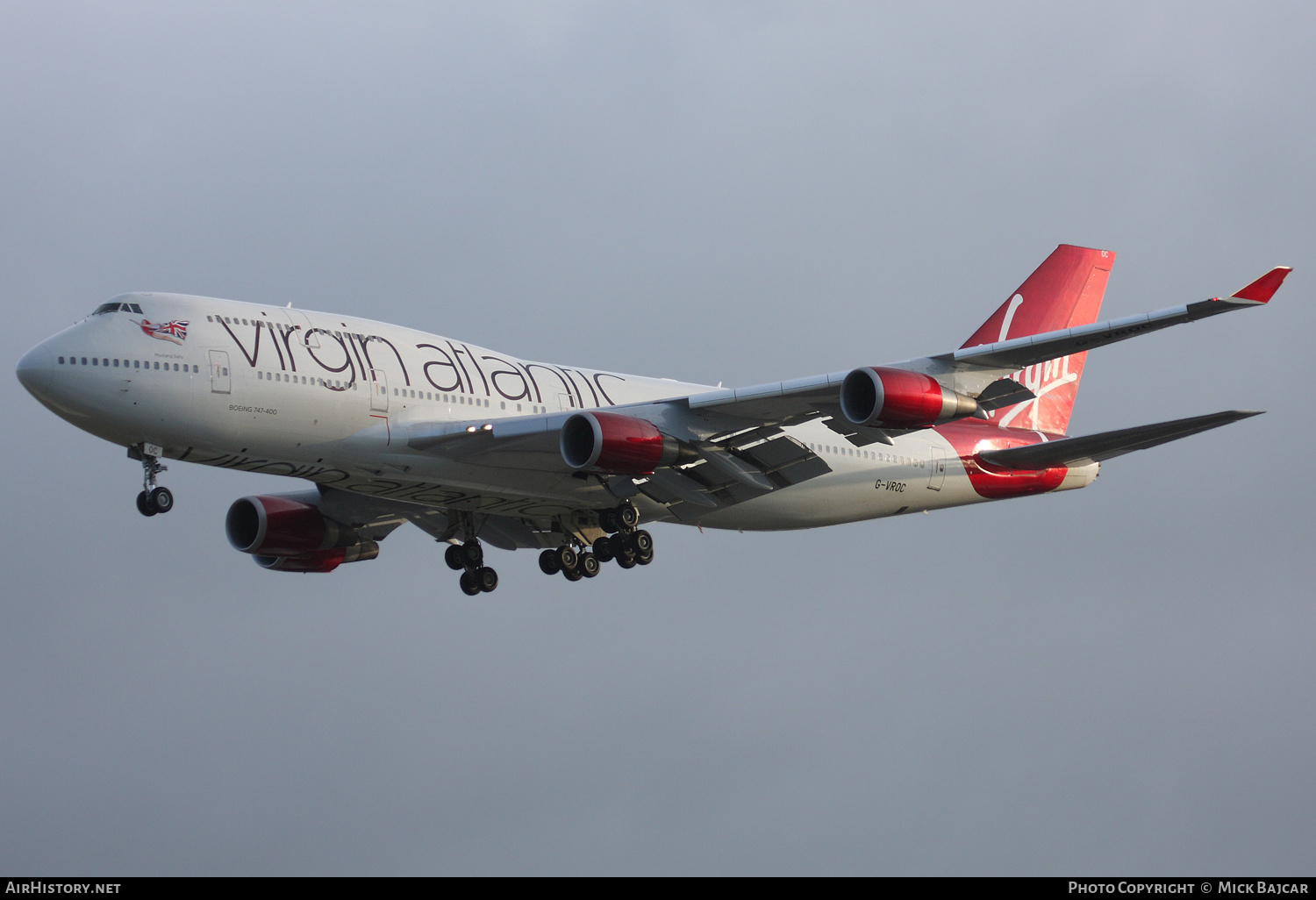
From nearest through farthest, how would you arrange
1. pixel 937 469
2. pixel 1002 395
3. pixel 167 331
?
pixel 167 331 → pixel 1002 395 → pixel 937 469

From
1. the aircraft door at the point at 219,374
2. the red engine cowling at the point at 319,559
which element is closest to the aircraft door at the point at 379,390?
the aircraft door at the point at 219,374

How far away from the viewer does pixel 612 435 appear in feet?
101

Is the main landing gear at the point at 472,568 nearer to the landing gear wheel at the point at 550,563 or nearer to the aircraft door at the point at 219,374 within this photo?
the landing gear wheel at the point at 550,563

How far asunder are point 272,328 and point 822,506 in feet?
48.9

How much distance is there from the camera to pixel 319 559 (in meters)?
39.2

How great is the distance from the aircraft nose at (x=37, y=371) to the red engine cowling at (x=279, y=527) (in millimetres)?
9773

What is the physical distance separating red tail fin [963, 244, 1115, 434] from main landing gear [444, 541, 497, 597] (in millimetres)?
14724

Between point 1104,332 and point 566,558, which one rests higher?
point 1104,332

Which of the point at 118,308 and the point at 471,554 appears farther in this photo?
the point at 471,554

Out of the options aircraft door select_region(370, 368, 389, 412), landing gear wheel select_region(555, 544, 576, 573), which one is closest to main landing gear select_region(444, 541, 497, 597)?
landing gear wheel select_region(555, 544, 576, 573)

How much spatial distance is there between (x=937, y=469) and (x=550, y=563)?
10.6 m

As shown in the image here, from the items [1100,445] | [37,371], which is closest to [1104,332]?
[1100,445]

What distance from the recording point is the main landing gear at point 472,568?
38.3 m

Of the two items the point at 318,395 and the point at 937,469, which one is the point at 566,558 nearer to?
the point at 318,395
